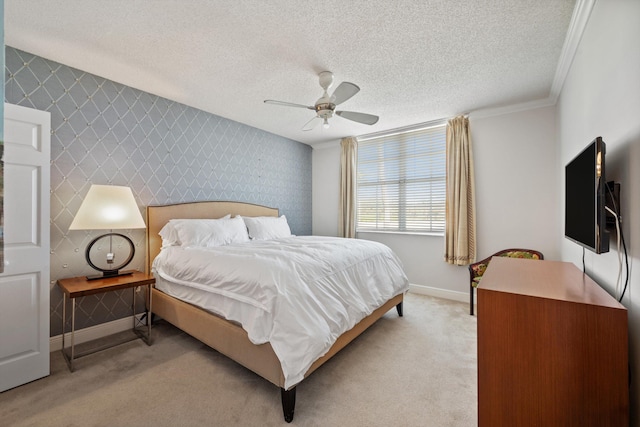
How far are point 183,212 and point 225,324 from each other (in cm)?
186

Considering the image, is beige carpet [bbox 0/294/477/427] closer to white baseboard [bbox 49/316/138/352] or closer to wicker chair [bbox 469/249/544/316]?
white baseboard [bbox 49/316/138/352]

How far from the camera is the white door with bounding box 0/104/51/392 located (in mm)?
1857

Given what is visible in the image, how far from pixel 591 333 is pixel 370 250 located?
6.18 ft

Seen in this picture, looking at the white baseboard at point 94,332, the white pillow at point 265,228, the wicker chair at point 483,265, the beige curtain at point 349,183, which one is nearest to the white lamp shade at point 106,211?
the white baseboard at point 94,332

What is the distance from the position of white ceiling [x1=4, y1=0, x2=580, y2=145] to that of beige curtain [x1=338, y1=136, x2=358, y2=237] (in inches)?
61.4

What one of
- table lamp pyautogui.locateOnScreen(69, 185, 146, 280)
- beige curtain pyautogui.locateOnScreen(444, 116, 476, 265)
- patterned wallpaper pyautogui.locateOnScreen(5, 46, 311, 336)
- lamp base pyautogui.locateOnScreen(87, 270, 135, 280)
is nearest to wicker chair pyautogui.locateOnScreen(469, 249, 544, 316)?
beige curtain pyautogui.locateOnScreen(444, 116, 476, 265)

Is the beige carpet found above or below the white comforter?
below

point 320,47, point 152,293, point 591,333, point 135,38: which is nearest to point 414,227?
point 320,47

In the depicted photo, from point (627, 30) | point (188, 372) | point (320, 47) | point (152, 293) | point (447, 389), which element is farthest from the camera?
point (152, 293)

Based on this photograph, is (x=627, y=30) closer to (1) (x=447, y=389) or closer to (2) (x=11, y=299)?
(1) (x=447, y=389)

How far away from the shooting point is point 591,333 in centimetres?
99

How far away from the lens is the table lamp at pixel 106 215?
88.7 inches

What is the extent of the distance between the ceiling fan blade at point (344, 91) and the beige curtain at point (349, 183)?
2.27 meters

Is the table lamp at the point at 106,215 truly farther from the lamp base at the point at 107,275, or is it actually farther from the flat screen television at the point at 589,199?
the flat screen television at the point at 589,199
